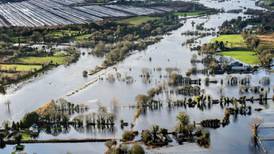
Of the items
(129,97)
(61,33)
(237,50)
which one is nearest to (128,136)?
(129,97)

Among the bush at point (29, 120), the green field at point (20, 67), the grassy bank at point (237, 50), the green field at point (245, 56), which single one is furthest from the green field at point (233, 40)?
the bush at point (29, 120)

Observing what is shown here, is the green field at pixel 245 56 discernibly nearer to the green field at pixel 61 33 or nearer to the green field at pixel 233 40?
the green field at pixel 233 40

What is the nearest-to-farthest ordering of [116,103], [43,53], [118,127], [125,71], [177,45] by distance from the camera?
[118,127] < [116,103] < [125,71] < [43,53] < [177,45]

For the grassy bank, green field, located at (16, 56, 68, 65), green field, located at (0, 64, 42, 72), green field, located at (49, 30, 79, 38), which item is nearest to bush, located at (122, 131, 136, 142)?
green field, located at (0, 64, 42, 72)

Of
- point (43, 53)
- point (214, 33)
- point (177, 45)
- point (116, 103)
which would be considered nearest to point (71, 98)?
point (116, 103)

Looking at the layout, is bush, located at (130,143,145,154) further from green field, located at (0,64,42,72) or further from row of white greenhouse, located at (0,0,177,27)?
row of white greenhouse, located at (0,0,177,27)

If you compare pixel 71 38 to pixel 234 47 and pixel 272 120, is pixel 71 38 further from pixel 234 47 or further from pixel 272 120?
pixel 272 120
